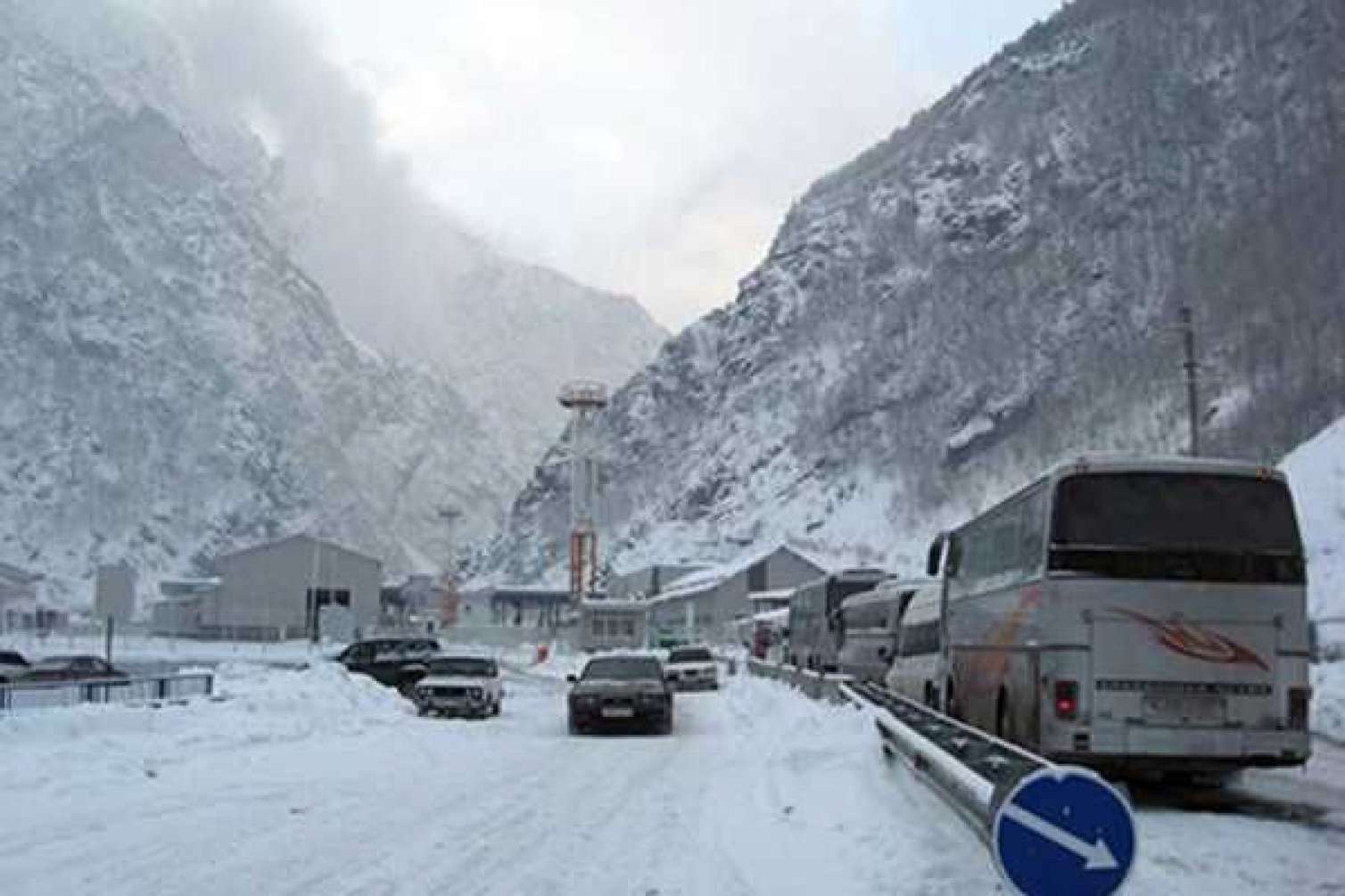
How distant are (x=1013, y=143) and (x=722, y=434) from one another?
43.3m

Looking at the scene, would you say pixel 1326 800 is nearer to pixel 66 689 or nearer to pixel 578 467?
pixel 66 689

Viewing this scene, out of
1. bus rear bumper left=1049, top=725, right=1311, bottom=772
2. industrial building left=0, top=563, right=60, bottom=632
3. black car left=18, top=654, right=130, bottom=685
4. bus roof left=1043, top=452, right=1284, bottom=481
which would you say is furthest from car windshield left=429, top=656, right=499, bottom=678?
industrial building left=0, top=563, right=60, bottom=632

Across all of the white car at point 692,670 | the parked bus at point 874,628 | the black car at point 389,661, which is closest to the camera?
the parked bus at point 874,628

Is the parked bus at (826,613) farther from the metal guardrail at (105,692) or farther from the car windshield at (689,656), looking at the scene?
the metal guardrail at (105,692)

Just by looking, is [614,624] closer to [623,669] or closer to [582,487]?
[623,669]

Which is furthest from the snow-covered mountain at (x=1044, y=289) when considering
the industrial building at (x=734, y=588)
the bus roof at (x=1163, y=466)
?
the bus roof at (x=1163, y=466)

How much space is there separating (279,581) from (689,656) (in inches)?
2903

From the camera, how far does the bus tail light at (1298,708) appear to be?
47.3ft

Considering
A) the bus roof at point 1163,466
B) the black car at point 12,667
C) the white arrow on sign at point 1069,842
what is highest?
the bus roof at point 1163,466

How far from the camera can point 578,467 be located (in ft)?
531

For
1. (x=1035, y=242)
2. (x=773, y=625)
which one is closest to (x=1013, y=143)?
(x=1035, y=242)

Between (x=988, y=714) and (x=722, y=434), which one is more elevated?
(x=722, y=434)

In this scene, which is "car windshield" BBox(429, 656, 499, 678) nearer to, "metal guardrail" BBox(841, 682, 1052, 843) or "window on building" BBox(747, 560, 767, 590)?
"metal guardrail" BBox(841, 682, 1052, 843)

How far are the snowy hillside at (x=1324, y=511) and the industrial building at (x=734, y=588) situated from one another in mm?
54992
